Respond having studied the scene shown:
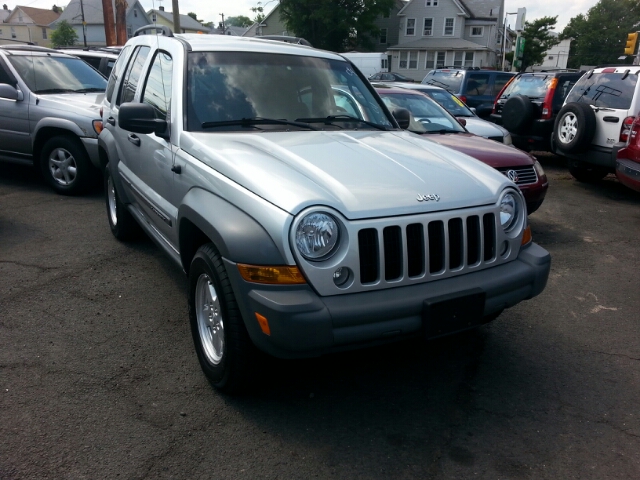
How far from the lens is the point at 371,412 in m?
3.14

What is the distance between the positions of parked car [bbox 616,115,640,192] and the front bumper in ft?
16.0

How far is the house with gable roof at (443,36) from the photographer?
50938 millimetres

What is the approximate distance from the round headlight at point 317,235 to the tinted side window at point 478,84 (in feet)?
45.3

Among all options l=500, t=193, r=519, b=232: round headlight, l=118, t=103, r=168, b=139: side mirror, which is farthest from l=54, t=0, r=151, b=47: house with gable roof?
l=500, t=193, r=519, b=232: round headlight

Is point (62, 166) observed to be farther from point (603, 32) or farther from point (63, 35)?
point (603, 32)

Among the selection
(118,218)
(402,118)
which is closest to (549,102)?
(402,118)

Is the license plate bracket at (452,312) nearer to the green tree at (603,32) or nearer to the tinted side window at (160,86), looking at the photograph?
the tinted side window at (160,86)

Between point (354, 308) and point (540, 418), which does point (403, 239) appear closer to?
point (354, 308)

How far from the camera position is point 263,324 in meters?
2.67

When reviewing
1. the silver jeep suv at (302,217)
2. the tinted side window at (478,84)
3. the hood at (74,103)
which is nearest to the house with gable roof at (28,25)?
the tinted side window at (478,84)

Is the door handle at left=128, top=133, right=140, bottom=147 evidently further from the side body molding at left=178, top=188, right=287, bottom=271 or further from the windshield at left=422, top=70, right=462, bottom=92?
the windshield at left=422, top=70, right=462, bottom=92

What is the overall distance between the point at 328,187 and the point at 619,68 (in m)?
7.71

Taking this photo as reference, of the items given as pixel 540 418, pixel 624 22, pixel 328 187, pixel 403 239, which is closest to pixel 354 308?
pixel 403 239

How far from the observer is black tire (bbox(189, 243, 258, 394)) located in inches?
114
